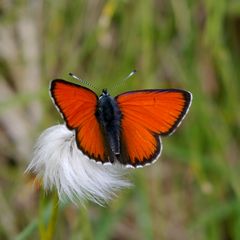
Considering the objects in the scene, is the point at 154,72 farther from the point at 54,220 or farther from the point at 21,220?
the point at 54,220

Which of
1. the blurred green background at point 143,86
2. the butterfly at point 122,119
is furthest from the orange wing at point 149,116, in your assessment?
the blurred green background at point 143,86

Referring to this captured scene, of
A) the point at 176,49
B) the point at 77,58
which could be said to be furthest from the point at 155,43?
the point at 77,58

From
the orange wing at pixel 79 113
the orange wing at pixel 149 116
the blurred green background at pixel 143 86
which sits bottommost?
the blurred green background at pixel 143 86

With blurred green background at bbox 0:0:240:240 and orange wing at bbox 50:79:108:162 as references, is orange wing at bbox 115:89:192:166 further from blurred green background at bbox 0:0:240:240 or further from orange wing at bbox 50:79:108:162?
blurred green background at bbox 0:0:240:240

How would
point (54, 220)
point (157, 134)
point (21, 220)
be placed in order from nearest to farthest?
point (54, 220) → point (157, 134) → point (21, 220)

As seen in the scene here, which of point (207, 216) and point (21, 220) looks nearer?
point (207, 216)

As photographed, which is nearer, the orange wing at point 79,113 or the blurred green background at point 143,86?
the orange wing at point 79,113

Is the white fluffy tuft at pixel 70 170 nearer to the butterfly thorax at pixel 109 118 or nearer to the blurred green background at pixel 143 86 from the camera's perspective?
the butterfly thorax at pixel 109 118
